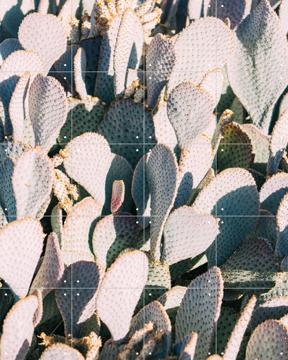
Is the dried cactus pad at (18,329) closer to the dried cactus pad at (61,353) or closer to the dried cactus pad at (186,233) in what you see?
the dried cactus pad at (61,353)

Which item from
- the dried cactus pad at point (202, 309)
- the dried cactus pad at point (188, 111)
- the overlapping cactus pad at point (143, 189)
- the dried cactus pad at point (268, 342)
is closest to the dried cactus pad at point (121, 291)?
the overlapping cactus pad at point (143, 189)

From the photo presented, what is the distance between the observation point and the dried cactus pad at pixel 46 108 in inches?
89.7

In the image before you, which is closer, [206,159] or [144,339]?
[144,339]

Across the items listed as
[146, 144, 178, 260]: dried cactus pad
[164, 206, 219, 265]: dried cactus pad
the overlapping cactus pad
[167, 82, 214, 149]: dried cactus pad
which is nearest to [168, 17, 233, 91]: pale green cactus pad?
the overlapping cactus pad

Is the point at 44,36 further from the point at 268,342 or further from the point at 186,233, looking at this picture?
the point at 268,342

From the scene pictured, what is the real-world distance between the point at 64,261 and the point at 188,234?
1.04ft

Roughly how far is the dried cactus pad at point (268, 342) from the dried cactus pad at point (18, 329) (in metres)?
0.48

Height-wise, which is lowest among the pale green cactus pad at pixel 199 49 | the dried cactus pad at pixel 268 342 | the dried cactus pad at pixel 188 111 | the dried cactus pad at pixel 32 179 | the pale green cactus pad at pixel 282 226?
the dried cactus pad at pixel 268 342

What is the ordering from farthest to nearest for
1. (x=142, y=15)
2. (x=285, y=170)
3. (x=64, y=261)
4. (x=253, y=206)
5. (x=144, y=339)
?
(x=142, y=15)
(x=285, y=170)
(x=253, y=206)
(x=64, y=261)
(x=144, y=339)

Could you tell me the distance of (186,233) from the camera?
221 cm

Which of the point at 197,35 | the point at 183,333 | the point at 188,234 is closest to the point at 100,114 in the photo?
the point at 197,35

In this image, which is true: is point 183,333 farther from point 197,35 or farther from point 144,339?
point 197,35

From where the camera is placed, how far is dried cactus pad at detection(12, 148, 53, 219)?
2.15 meters

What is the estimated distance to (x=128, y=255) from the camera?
1984 millimetres
